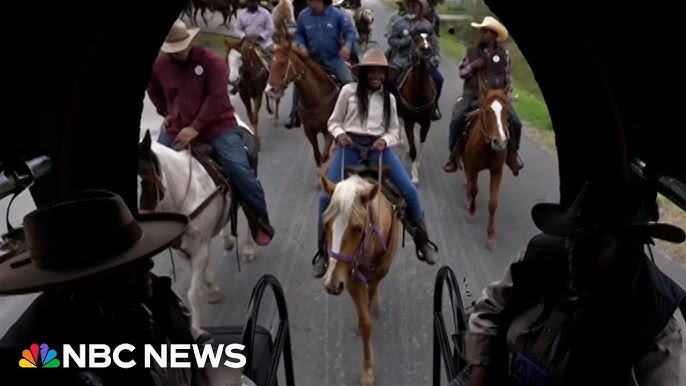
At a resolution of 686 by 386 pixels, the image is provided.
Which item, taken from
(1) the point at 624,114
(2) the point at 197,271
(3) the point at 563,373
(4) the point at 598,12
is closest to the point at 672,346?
(3) the point at 563,373

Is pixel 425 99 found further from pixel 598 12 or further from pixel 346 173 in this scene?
pixel 598 12

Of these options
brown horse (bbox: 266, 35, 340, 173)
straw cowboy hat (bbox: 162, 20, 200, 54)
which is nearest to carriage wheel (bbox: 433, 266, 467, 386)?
straw cowboy hat (bbox: 162, 20, 200, 54)

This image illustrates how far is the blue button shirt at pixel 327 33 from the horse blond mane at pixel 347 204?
5.26m

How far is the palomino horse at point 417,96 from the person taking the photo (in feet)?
28.2

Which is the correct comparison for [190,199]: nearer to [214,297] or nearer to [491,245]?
[214,297]

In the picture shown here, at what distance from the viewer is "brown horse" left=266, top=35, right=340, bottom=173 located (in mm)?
7945

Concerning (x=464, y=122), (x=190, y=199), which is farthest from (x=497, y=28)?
(x=190, y=199)

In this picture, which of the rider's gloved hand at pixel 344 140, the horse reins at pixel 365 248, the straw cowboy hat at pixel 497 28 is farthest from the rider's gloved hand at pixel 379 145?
the straw cowboy hat at pixel 497 28

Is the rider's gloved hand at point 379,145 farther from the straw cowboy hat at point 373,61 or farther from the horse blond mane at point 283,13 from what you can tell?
the horse blond mane at point 283,13

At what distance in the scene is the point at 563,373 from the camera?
2.20 m

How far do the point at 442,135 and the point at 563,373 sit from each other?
925cm

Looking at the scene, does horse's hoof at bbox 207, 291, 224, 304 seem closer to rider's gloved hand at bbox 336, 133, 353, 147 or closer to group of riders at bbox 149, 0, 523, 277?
group of riders at bbox 149, 0, 523, 277

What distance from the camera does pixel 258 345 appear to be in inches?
130

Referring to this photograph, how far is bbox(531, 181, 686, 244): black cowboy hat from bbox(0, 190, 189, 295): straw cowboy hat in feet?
5.19
